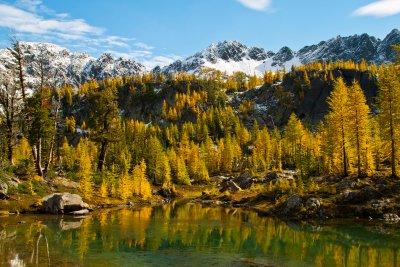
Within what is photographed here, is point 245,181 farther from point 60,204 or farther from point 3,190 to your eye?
point 3,190

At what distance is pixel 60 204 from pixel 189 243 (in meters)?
23.4

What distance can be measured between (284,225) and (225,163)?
107m

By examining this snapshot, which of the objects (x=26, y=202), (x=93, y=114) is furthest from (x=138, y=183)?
(x=26, y=202)

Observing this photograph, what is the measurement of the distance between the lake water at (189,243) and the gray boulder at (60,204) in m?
3.09

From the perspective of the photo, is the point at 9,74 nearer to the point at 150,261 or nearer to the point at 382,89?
the point at 150,261

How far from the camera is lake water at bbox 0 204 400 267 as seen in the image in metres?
26.5

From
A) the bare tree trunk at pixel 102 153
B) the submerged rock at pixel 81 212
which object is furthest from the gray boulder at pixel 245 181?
the submerged rock at pixel 81 212

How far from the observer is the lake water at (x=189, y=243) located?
86.8ft

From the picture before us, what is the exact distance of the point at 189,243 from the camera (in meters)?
33.7

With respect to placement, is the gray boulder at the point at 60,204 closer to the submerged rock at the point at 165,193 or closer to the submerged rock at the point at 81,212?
the submerged rock at the point at 81,212

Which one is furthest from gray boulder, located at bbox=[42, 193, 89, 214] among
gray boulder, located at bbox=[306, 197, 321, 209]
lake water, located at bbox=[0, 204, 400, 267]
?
gray boulder, located at bbox=[306, 197, 321, 209]

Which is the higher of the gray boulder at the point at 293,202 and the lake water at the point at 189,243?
the gray boulder at the point at 293,202

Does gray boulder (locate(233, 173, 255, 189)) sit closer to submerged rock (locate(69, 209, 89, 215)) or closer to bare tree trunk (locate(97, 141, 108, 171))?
bare tree trunk (locate(97, 141, 108, 171))

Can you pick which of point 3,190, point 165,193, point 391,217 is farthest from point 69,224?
point 165,193
